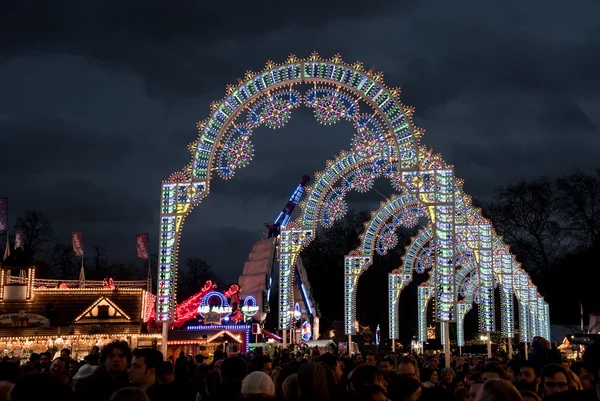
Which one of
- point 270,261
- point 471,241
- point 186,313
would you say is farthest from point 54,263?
point 471,241

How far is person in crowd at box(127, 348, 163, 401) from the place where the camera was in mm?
6898

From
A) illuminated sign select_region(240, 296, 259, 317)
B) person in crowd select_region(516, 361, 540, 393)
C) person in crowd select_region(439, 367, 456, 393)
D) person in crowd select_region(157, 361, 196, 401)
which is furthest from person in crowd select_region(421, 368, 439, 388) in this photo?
illuminated sign select_region(240, 296, 259, 317)

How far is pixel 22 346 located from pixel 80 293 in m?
2.84

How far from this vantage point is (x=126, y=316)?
1115 inches

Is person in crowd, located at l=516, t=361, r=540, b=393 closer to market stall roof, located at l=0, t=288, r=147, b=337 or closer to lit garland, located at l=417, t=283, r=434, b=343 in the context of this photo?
market stall roof, located at l=0, t=288, r=147, b=337

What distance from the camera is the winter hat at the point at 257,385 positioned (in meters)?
5.75

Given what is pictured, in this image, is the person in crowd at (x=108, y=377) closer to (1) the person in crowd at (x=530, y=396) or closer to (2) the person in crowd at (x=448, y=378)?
(1) the person in crowd at (x=530, y=396)

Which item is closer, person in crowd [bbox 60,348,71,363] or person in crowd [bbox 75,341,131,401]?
person in crowd [bbox 75,341,131,401]

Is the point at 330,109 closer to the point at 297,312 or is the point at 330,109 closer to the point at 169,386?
the point at 169,386

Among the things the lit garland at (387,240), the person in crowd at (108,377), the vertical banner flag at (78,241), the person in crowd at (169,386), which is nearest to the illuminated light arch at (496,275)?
the lit garland at (387,240)

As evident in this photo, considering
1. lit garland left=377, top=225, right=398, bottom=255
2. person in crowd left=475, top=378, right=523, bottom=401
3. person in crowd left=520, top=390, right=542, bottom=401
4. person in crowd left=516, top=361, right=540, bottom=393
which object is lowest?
person in crowd left=516, top=361, right=540, bottom=393

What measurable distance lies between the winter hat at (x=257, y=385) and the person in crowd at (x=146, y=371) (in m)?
1.43

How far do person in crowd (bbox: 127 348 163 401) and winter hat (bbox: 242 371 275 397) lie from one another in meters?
1.43

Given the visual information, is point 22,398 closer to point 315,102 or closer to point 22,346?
point 315,102
